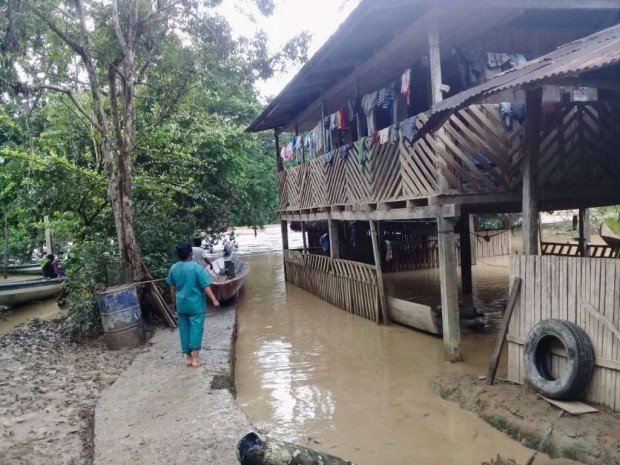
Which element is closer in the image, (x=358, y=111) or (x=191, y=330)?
(x=191, y=330)

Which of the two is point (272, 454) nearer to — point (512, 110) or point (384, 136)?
point (512, 110)

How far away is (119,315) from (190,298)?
2058mm

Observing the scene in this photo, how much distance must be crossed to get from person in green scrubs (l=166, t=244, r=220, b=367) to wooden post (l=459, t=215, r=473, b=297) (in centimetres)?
710

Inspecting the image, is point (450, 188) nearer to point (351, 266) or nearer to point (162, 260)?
point (351, 266)

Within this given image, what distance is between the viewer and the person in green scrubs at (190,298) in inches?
244

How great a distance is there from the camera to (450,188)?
22.7 ft

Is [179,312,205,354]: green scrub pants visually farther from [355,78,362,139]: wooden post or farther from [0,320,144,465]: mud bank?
[355,78,362,139]: wooden post

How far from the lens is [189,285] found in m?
6.21

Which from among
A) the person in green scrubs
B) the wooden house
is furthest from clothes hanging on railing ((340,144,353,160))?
the person in green scrubs

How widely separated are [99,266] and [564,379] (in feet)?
23.7

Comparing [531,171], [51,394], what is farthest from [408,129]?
[51,394]

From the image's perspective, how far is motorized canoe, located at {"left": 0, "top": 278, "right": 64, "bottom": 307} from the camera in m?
13.2

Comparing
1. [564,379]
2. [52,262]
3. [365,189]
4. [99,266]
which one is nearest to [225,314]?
[99,266]

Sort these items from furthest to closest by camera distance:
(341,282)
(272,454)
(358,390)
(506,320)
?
(341,282), (358,390), (506,320), (272,454)
